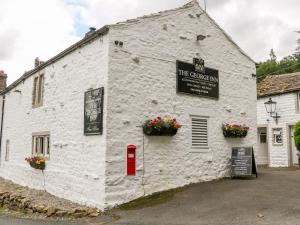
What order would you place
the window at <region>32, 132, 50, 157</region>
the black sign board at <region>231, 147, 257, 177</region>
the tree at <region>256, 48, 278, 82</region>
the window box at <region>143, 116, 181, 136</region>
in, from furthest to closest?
the tree at <region>256, 48, 278, 82</region>, the window at <region>32, 132, 50, 157</region>, the black sign board at <region>231, 147, 257, 177</region>, the window box at <region>143, 116, 181, 136</region>

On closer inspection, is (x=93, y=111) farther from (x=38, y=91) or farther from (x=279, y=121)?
(x=279, y=121)

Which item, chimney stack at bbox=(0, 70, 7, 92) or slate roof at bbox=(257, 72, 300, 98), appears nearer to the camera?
slate roof at bbox=(257, 72, 300, 98)

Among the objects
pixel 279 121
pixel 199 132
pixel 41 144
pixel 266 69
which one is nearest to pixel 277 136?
pixel 279 121

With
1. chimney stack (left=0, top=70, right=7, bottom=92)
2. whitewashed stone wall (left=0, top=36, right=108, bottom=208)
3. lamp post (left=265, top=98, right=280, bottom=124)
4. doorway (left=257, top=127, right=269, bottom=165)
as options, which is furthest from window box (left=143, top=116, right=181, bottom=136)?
chimney stack (left=0, top=70, right=7, bottom=92)

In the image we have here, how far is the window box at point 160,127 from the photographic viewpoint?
10078mm

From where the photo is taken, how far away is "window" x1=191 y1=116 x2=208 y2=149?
11.5 meters

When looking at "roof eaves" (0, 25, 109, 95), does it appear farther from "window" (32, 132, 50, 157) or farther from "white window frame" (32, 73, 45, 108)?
"window" (32, 132, 50, 157)

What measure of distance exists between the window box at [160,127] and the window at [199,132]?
125 cm

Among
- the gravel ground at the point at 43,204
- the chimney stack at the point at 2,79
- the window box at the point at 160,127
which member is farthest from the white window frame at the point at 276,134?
the chimney stack at the point at 2,79

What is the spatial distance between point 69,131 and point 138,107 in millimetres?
2647

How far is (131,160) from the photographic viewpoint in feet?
32.1

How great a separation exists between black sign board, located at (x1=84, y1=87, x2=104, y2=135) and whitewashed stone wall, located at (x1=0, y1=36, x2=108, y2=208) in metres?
0.19

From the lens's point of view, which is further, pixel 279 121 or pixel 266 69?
pixel 266 69

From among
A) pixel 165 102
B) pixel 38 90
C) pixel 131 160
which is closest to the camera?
pixel 131 160
